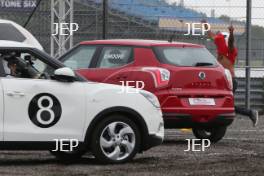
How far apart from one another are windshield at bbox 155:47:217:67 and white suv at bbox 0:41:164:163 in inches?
90.1

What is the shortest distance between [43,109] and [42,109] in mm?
12

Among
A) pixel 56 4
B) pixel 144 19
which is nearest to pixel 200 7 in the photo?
pixel 144 19

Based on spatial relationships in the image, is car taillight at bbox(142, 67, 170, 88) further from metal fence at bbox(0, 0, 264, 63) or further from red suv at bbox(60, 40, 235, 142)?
metal fence at bbox(0, 0, 264, 63)

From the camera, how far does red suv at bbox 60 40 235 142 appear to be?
12.8 metres

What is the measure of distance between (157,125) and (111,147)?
2.29 feet

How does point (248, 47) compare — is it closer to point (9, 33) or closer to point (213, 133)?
point (213, 133)

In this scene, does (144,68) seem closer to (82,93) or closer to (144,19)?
(82,93)

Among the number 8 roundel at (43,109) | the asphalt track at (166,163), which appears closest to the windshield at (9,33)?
the asphalt track at (166,163)

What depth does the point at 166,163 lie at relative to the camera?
1067cm

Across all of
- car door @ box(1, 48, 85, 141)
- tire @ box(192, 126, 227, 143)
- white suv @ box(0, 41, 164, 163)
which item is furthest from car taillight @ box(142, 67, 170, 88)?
car door @ box(1, 48, 85, 141)

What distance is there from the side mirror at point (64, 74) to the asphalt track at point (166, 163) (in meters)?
1.03

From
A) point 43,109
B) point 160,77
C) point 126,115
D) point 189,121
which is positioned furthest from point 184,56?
point 43,109

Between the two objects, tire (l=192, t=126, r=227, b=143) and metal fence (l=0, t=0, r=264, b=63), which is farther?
metal fence (l=0, t=0, r=264, b=63)

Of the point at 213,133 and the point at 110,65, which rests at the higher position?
the point at 110,65
